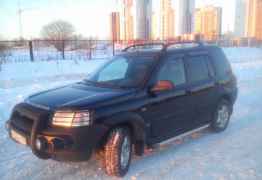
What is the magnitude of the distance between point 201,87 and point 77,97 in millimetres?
2290

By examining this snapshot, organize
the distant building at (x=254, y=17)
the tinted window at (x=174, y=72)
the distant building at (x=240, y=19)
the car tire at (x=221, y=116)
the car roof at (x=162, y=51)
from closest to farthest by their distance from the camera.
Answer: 1. the tinted window at (x=174, y=72)
2. the car roof at (x=162, y=51)
3. the car tire at (x=221, y=116)
4. the distant building at (x=254, y=17)
5. the distant building at (x=240, y=19)

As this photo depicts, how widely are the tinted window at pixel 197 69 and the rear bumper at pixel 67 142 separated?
209 cm

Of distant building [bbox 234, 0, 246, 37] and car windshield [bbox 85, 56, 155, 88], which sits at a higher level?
distant building [bbox 234, 0, 246, 37]

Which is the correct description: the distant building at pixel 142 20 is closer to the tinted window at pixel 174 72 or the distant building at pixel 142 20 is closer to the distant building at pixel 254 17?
the distant building at pixel 254 17

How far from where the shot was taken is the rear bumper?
9.89 ft

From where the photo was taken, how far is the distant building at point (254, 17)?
173 feet

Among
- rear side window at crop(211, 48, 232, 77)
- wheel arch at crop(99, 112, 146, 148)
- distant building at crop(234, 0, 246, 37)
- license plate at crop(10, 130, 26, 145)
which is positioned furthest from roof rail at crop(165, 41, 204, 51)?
distant building at crop(234, 0, 246, 37)

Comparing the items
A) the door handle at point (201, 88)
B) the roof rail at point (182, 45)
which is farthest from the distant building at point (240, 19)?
the door handle at point (201, 88)

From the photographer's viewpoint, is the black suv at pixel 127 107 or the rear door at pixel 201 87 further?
the rear door at pixel 201 87

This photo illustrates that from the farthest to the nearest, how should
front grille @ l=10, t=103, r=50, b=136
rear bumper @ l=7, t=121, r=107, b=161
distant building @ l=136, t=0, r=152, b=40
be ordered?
distant building @ l=136, t=0, r=152, b=40 < front grille @ l=10, t=103, r=50, b=136 < rear bumper @ l=7, t=121, r=107, b=161

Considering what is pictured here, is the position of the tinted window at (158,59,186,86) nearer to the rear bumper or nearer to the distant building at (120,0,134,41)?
the rear bumper

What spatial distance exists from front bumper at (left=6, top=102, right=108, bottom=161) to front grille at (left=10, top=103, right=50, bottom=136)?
24 mm

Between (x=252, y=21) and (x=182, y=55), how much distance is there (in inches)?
2234

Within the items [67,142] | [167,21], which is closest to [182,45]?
[67,142]
